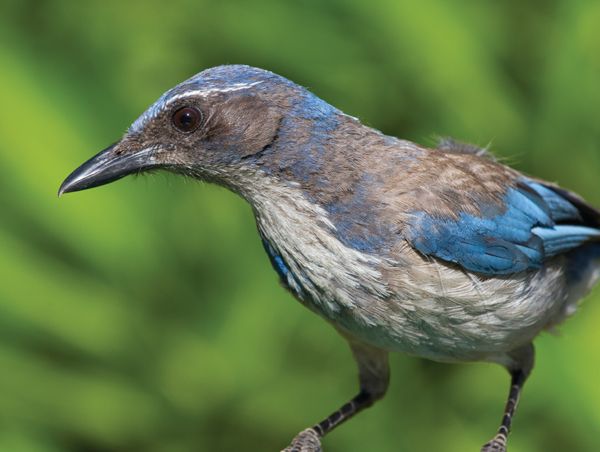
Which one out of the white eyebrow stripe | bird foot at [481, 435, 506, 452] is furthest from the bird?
bird foot at [481, 435, 506, 452]

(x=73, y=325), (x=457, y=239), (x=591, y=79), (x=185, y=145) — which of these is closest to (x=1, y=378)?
(x=73, y=325)

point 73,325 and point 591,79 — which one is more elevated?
point 591,79

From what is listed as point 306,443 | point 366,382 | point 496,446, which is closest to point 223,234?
point 366,382

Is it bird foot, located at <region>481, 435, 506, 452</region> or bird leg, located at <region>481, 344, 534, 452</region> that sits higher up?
bird leg, located at <region>481, 344, 534, 452</region>

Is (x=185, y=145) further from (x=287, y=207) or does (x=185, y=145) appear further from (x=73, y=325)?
(x=73, y=325)

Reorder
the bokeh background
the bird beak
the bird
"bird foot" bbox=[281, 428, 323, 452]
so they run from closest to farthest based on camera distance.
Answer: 1. the bird
2. the bird beak
3. "bird foot" bbox=[281, 428, 323, 452]
4. the bokeh background

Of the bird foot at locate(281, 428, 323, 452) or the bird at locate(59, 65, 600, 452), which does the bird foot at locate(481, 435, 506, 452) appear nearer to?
the bird at locate(59, 65, 600, 452)

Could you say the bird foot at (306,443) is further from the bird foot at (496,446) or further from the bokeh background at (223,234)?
the bokeh background at (223,234)
